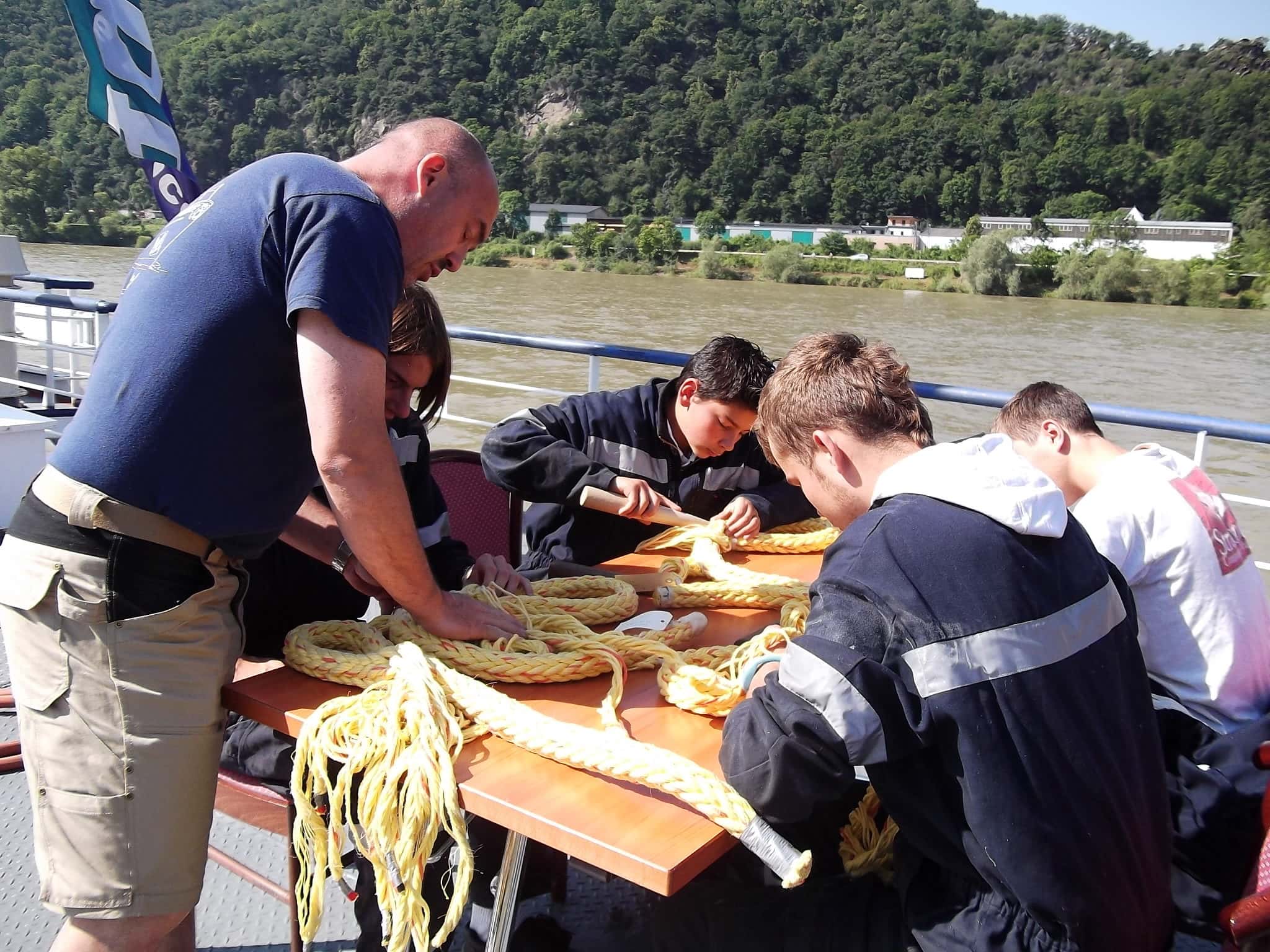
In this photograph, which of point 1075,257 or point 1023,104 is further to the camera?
point 1023,104

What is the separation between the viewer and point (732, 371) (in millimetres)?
2383

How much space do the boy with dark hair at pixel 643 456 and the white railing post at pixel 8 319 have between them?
624cm

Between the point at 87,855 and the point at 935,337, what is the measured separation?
67.1 feet

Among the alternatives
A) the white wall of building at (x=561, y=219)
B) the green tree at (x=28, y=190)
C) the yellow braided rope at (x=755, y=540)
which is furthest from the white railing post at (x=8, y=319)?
the white wall of building at (x=561, y=219)

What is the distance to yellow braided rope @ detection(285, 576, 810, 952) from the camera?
110 centimetres

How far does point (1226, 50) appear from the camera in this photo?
7812 cm

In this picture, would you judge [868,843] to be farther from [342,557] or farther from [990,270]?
[990,270]

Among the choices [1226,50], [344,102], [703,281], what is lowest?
[703,281]

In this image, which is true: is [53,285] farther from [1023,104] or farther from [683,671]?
[1023,104]

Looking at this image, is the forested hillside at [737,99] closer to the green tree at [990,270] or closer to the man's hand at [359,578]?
the green tree at [990,270]

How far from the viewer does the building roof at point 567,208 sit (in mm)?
60688

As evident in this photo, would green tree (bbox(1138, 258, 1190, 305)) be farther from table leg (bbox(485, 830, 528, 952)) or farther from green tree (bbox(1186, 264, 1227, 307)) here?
table leg (bbox(485, 830, 528, 952))

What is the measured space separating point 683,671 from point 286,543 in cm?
77

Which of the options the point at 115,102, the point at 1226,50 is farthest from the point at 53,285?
the point at 1226,50
